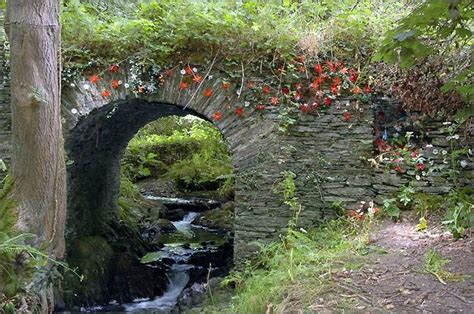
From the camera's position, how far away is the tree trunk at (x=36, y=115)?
4.27 meters

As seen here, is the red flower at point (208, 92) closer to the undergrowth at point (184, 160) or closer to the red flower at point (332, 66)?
the red flower at point (332, 66)

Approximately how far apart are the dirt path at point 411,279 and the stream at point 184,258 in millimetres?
2460

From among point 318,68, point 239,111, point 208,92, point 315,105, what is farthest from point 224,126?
point 318,68

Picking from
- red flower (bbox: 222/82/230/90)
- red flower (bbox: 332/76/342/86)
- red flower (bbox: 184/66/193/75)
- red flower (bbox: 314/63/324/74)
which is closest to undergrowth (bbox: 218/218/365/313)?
red flower (bbox: 332/76/342/86)

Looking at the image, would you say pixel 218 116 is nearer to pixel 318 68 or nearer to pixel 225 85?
pixel 225 85

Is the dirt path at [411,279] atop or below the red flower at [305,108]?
below

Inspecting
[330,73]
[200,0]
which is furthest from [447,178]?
[200,0]

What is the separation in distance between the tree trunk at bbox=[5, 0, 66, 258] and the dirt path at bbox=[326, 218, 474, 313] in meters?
2.69

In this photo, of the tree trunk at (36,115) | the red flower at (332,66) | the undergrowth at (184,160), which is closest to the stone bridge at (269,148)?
the red flower at (332,66)

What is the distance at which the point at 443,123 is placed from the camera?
5.75m

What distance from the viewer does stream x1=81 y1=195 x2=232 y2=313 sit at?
7367mm

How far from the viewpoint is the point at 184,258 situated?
30.3 feet

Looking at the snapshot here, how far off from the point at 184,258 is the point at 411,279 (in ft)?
19.2

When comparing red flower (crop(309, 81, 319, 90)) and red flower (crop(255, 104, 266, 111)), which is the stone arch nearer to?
red flower (crop(255, 104, 266, 111))
